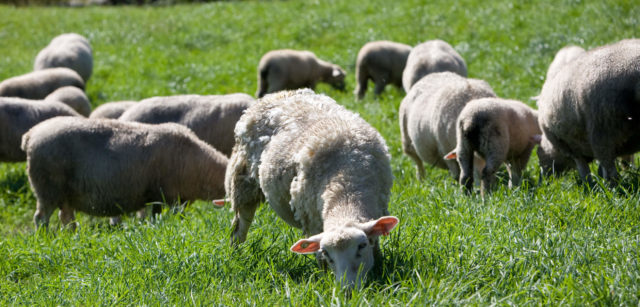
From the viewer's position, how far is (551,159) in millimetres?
6793

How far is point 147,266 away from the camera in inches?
184

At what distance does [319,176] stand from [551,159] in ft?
11.0

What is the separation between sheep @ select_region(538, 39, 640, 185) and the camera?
525cm

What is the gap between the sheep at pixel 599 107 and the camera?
5250mm

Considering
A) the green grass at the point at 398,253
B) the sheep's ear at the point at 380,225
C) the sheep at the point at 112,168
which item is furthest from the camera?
the sheep at the point at 112,168

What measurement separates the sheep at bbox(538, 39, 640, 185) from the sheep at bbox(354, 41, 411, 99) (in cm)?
702

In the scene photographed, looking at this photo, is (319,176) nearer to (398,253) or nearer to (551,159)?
(398,253)

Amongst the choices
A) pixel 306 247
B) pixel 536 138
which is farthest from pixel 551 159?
pixel 306 247

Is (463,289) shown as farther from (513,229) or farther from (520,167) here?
(520,167)

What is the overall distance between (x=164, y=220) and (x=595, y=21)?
9.99 meters

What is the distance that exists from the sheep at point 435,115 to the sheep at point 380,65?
486 centimetres

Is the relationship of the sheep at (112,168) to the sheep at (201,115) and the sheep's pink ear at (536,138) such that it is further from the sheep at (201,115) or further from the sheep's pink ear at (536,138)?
the sheep's pink ear at (536,138)

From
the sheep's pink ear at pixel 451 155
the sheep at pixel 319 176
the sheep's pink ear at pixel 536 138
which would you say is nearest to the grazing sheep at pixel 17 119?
the sheep at pixel 319 176

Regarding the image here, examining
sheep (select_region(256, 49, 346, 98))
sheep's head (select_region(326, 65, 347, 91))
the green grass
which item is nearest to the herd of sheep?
the green grass
